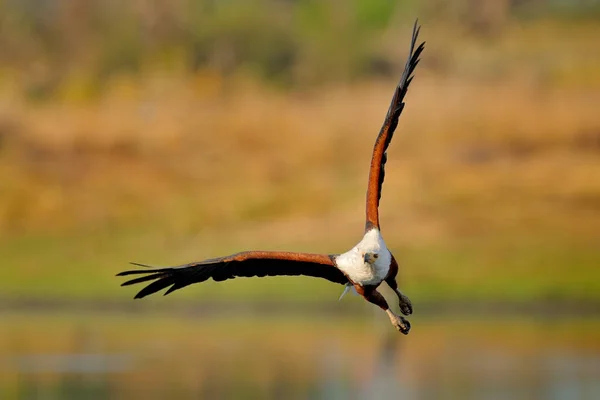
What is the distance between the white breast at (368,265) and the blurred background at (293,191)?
7.46 meters

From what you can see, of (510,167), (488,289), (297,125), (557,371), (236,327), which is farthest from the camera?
(297,125)

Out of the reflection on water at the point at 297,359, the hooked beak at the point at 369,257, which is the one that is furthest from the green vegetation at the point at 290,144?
the hooked beak at the point at 369,257

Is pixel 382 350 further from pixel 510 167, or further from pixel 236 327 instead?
pixel 510 167

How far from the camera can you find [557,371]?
21797 millimetres

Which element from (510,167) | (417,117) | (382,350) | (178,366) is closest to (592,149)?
(510,167)

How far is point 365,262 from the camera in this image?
1309cm

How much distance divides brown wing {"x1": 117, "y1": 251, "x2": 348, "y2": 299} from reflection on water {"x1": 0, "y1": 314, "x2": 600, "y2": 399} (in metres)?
6.48

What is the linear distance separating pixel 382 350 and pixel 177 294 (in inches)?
300

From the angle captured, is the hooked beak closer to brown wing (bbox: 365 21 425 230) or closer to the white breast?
the white breast

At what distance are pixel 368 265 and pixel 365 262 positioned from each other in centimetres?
4

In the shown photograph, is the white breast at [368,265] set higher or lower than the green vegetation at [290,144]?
lower

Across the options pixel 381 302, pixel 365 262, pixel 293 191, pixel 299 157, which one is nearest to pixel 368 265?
pixel 365 262

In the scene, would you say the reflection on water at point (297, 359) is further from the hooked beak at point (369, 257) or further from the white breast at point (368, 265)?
the hooked beak at point (369, 257)

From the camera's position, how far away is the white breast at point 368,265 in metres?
13.1
